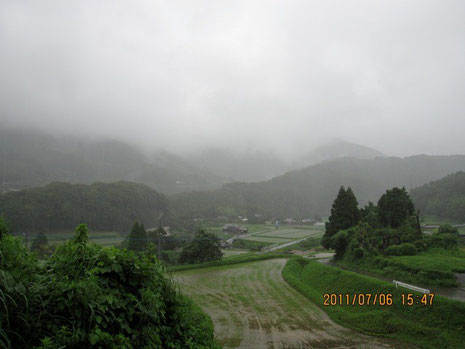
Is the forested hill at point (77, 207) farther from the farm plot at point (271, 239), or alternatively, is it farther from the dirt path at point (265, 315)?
the dirt path at point (265, 315)

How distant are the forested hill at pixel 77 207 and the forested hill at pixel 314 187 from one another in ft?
51.9

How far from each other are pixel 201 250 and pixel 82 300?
31063 millimetres

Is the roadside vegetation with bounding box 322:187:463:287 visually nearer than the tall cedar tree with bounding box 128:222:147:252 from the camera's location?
Yes

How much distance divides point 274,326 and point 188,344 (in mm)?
10064

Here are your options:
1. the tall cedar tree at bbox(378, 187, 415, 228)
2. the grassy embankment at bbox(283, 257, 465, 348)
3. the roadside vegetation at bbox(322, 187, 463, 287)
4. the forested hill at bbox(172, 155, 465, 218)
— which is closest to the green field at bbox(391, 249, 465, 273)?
the roadside vegetation at bbox(322, 187, 463, 287)

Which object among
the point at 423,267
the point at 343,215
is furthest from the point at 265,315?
the point at 343,215

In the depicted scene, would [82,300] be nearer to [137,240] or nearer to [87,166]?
[137,240]

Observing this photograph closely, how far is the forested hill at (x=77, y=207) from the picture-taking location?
39.3 m

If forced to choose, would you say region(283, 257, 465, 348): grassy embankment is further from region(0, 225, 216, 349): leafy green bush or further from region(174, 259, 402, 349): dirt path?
region(0, 225, 216, 349): leafy green bush

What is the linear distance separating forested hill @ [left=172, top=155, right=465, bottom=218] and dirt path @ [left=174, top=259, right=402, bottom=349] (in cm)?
5406

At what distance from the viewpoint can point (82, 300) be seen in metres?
2.78

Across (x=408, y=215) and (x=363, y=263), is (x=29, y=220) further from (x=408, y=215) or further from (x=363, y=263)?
(x=408, y=215)

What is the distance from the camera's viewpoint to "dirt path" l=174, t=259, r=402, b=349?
36.5ft
